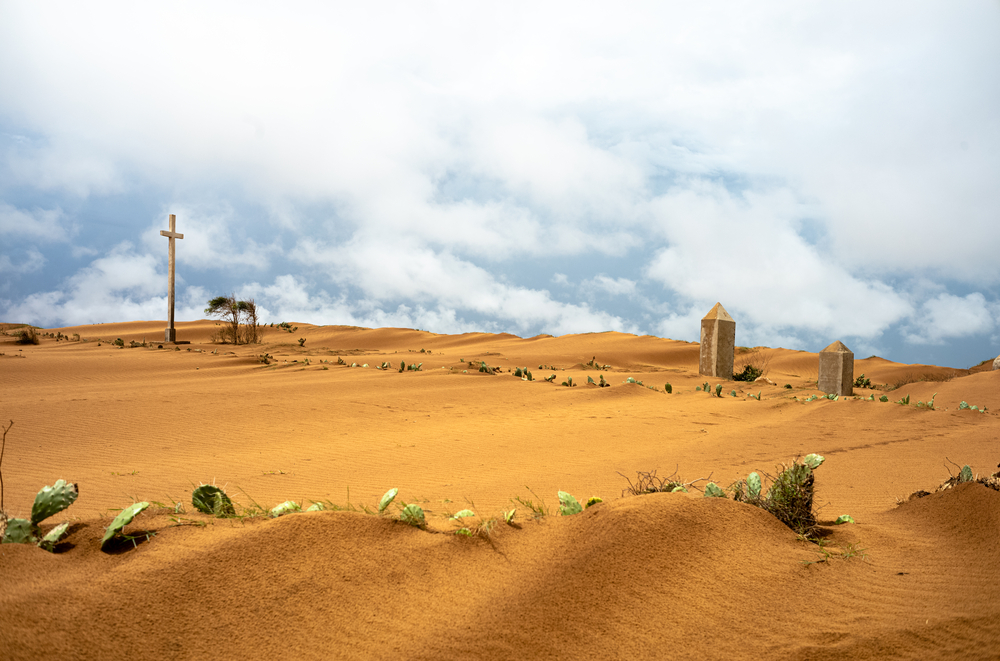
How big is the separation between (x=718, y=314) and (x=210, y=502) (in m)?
11.8

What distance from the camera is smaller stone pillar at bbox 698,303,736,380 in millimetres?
13000

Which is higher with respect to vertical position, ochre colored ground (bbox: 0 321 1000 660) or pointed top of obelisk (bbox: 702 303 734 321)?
pointed top of obelisk (bbox: 702 303 734 321)

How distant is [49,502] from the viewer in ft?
8.79

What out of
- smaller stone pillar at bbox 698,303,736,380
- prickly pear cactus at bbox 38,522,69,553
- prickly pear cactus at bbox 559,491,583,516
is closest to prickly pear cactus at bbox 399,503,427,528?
prickly pear cactus at bbox 559,491,583,516

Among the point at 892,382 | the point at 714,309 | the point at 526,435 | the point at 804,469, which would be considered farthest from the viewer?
the point at 892,382

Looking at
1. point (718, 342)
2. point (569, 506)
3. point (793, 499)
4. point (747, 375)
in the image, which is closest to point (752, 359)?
point (747, 375)

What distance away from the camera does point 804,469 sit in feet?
10.3

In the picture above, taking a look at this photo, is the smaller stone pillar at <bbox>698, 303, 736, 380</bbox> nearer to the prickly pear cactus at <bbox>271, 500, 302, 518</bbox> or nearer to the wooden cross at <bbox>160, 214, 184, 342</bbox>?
the prickly pear cactus at <bbox>271, 500, 302, 518</bbox>

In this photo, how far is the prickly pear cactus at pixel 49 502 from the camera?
2664 mm

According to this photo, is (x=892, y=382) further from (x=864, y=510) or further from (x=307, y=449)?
(x=307, y=449)

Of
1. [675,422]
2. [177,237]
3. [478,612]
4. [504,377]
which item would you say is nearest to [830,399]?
[675,422]

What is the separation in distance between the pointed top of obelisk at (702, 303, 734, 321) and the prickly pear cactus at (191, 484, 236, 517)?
11.7 m

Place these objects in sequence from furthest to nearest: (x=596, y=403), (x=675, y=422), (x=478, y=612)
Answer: (x=596, y=403)
(x=675, y=422)
(x=478, y=612)

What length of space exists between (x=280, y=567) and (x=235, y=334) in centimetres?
2090
